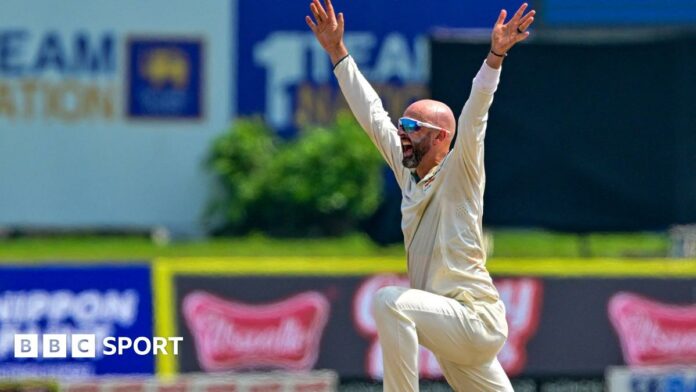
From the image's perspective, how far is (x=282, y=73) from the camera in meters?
33.7

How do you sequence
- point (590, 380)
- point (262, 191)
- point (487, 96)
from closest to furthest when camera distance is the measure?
point (487, 96) < point (590, 380) < point (262, 191)

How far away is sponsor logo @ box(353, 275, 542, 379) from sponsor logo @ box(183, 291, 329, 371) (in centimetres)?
30

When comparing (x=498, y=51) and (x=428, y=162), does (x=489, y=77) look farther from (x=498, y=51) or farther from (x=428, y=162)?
(x=428, y=162)

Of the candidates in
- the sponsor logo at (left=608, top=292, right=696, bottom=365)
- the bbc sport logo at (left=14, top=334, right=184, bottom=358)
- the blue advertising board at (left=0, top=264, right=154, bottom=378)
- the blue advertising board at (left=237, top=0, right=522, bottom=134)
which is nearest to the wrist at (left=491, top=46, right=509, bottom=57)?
the bbc sport logo at (left=14, top=334, right=184, bottom=358)

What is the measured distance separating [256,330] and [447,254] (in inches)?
206

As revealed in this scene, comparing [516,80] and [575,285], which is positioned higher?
[516,80]

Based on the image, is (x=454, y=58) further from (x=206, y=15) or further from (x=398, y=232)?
(x=206, y=15)

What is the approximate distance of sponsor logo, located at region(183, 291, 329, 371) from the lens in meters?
12.7

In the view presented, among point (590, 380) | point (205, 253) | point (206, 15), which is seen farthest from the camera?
point (206, 15)

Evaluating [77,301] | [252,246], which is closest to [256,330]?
[77,301]

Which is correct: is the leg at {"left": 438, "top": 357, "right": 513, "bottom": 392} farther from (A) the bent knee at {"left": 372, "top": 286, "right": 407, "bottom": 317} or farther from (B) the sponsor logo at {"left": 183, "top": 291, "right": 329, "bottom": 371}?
(B) the sponsor logo at {"left": 183, "top": 291, "right": 329, "bottom": 371}

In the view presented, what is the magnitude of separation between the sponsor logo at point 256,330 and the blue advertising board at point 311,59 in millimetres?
20024

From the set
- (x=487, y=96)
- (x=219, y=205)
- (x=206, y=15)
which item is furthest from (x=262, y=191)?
(x=487, y=96)

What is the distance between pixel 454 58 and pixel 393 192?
131cm
